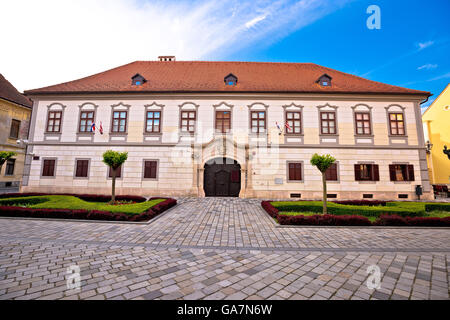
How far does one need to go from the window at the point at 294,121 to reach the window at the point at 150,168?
40.1ft

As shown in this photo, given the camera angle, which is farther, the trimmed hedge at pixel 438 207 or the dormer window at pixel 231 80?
the dormer window at pixel 231 80

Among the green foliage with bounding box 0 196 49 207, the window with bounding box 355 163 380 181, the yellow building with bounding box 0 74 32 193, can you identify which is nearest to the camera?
the green foliage with bounding box 0 196 49 207

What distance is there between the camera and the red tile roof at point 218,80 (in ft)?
54.3

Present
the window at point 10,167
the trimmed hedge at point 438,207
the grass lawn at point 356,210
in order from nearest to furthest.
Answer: the grass lawn at point 356,210 < the trimmed hedge at point 438,207 < the window at point 10,167

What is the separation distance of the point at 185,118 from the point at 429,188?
837 inches

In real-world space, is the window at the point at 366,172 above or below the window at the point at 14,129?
below

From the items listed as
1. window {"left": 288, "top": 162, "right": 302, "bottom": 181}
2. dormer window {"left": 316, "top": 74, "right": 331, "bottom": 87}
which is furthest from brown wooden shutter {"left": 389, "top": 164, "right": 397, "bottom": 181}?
dormer window {"left": 316, "top": 74, "right": 331, "bottom": 87}

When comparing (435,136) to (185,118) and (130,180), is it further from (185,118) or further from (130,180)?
(130,180)

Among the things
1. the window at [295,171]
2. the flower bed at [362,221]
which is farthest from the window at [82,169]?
the window at [295,171]

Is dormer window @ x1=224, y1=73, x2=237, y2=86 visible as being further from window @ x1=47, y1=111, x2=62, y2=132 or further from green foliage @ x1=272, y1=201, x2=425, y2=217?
window @ x1=47, y1=111, x2=62, y2=132

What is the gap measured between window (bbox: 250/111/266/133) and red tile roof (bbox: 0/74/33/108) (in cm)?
2588

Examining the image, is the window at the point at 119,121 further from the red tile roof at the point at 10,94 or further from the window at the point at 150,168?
the red tile roof at the point at 10,94

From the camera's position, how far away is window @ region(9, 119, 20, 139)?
2044 centimetres

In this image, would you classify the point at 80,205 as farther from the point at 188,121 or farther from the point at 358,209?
the point at 358,209
